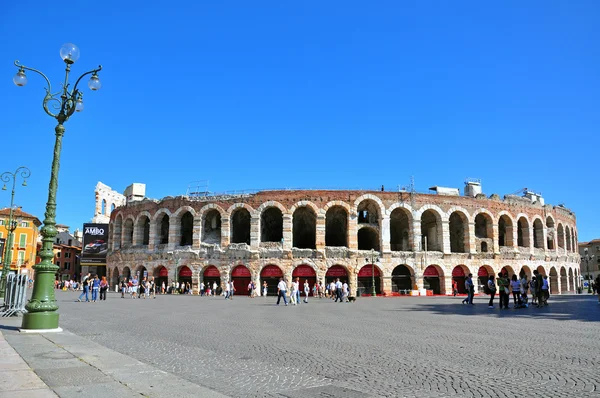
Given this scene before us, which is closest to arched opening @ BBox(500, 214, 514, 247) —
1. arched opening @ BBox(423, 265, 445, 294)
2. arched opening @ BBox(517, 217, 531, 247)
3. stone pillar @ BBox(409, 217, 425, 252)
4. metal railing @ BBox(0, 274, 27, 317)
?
arched opening @ BBox(517, 217, 531, 247)

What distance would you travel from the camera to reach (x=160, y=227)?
43.2m

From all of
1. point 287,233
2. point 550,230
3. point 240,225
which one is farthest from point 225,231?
point 550,230

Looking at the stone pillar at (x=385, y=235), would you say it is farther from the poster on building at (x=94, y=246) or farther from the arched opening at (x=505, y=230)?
the poster on building at (x=94, y=246)

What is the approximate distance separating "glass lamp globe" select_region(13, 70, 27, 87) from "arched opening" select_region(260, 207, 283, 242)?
28.1 metres

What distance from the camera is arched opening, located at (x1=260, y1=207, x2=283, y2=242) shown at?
4072cm

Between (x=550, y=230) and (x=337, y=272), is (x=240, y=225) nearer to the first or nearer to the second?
(x=337, y=272)

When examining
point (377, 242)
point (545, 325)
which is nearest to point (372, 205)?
point (377, 242)

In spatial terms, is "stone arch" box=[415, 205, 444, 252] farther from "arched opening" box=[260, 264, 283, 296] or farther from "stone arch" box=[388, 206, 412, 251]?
"arched opening" box=[260, 264, 283, 296]

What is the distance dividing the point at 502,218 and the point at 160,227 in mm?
32749

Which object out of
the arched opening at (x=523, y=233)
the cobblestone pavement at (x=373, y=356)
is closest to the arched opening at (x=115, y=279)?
the cobblestone pavement at (x=373, y=356)

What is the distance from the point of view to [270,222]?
42.7 meters

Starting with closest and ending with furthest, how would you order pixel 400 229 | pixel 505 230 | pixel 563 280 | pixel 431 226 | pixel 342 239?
pixel 431 226, pixel 400 229, pixel 505 230, pixel 342 239, pixel 563 280

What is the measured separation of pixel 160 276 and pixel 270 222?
37.1 ft

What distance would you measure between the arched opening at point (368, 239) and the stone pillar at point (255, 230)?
9.88 metres
